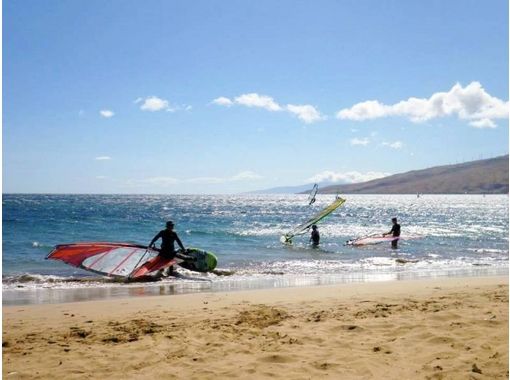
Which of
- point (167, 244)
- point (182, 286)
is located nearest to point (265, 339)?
point (182, 286)

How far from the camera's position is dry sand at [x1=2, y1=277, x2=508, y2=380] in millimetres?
4324

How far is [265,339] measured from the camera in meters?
5.25

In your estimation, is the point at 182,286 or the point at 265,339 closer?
the point at 265,339

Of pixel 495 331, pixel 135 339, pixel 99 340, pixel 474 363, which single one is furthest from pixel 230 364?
pixel 495 331

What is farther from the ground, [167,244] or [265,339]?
[167,244]

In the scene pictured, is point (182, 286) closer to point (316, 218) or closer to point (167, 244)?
point (167, 244)

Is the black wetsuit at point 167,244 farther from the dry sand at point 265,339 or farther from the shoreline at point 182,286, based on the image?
the dry sand at point 265,339

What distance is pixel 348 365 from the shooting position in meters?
4.40

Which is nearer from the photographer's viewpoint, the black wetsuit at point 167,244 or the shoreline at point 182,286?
the shoreline at point 182,286

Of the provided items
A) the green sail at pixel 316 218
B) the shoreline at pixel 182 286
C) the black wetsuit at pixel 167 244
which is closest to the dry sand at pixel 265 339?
the shoreline at pixel 182 286

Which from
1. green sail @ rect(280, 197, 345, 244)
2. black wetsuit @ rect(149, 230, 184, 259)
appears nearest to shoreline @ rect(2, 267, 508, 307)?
black wetsuit @ rect(149, 230, 184, 259)

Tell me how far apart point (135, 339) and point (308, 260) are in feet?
39.2

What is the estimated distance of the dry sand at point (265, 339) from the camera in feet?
14.2

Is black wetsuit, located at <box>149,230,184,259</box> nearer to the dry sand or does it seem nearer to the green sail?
the dry sand
